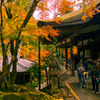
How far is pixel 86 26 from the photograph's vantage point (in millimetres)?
10289

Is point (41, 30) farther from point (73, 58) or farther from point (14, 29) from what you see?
point (73, 58)

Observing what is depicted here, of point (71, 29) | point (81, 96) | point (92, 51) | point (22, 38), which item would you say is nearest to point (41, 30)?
point (22, 38)

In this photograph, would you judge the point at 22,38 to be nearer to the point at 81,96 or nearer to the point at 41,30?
the point at 41,30

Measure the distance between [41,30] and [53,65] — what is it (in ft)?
7.54

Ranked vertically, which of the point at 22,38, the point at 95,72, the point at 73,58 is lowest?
the point at 95,72

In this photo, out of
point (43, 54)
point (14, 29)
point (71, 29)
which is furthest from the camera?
point (43, 54)

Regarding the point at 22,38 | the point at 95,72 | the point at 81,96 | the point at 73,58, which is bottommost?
the point at 81,96

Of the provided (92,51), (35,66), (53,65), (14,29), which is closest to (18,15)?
(14,29)

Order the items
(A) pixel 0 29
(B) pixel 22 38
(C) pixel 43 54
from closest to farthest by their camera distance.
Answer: (A) pixel 0 29, (B) pixel 22 38, (C) pixel 43 54

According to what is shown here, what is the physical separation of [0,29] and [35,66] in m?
5.67

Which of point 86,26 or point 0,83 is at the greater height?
point 86,26

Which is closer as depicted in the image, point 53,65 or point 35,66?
point 53,65

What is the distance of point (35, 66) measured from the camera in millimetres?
11367

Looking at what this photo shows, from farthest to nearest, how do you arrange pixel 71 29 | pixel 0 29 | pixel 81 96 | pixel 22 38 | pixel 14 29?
pixel 71 29 < pixel 22 38 < pixel 14 29 < pixel 0 29 < pixel 81 96
